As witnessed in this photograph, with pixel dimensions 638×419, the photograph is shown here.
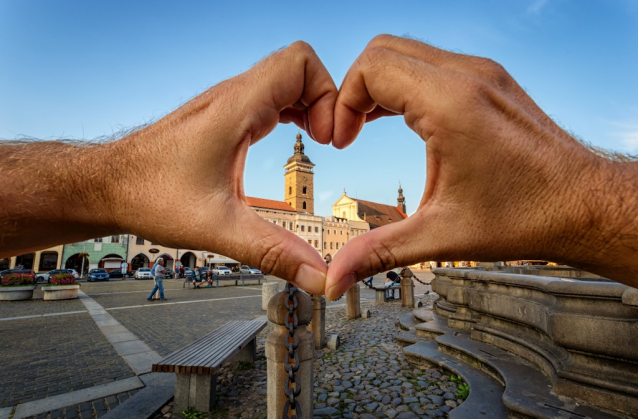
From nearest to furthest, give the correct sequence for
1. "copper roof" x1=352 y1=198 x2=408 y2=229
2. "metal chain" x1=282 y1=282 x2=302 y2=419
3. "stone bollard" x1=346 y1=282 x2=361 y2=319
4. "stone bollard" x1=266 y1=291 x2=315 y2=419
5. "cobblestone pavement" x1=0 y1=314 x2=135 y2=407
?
"metal chain" x1=282 y1=282 x2=302 y2=419 → "stone bollard" x1=266 y1=291 x2=315 y2=419 → "cobblestone pavement" x1=0 y1=314 x2=135 y2=407 → "stone bollard" x1=346 y1=282 x2=361 y2=319 → "copper roof" x1=352 y1=198 x2=408 y2=229

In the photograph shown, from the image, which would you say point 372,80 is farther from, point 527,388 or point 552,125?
point 527,388

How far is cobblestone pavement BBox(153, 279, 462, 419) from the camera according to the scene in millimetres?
3508

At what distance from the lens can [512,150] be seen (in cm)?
96

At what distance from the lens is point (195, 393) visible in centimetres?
359

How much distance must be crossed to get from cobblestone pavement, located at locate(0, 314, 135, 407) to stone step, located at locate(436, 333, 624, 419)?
198 inches

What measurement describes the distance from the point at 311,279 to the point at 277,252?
0.16 meters

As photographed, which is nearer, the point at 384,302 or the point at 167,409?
the point at 167,409

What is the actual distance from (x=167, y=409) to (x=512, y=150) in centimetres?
444

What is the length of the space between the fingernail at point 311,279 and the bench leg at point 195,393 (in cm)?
322

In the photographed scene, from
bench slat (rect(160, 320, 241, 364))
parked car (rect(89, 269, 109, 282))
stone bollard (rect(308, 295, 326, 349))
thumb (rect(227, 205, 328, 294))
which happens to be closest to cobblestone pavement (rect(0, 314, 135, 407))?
bench slat (rect(160, 320, 241, 364))

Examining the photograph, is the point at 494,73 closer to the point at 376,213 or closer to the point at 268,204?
the point at 268,204

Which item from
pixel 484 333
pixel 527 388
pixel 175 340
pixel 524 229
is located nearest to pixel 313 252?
pixel 524 229

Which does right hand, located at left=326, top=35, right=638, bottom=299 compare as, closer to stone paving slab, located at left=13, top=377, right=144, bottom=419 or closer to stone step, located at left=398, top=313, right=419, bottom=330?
stone paving slab, located at left=13, top=377, right=144, bottom=419

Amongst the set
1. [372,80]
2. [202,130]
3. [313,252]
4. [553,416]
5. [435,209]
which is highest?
[372,80]
